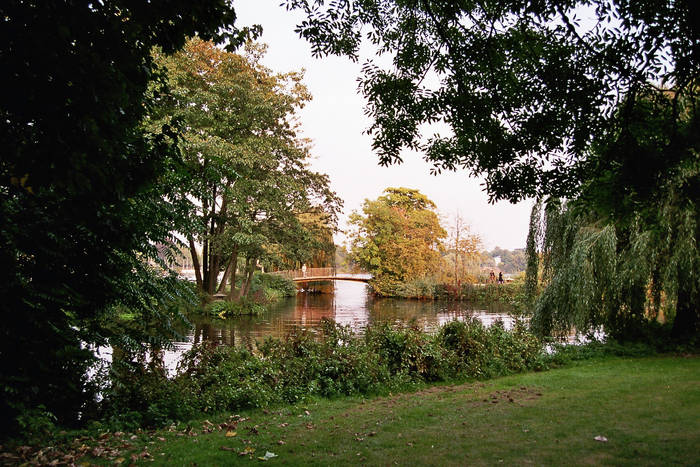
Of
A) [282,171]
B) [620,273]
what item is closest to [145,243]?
[620,273]

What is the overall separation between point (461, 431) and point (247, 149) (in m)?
16.2

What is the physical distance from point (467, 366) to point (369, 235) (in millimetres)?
28859

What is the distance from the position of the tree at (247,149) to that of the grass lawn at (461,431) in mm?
13238

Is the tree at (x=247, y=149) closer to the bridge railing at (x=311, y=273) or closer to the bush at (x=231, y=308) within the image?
the bush at (x=231, y=308)

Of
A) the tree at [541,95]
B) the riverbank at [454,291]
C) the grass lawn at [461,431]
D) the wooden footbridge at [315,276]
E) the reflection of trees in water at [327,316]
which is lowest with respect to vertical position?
the reflection of trees in water at [327,316]

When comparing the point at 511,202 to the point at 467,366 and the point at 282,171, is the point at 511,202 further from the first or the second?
the point at 282,171

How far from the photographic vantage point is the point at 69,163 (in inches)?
97.1

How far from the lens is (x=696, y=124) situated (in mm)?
4559

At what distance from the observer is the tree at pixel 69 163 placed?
249 centimetres

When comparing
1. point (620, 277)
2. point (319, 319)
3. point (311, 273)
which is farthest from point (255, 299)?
point (620, 277)

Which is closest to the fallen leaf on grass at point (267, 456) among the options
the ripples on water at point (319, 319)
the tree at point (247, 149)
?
the ripples on water at point (319, 319)

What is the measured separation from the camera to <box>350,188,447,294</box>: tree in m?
37.2

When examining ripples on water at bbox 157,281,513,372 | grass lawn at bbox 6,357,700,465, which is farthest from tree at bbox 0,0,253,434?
ripples on water at bbox 157,281,513,372

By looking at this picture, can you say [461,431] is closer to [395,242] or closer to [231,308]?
[231,308]
